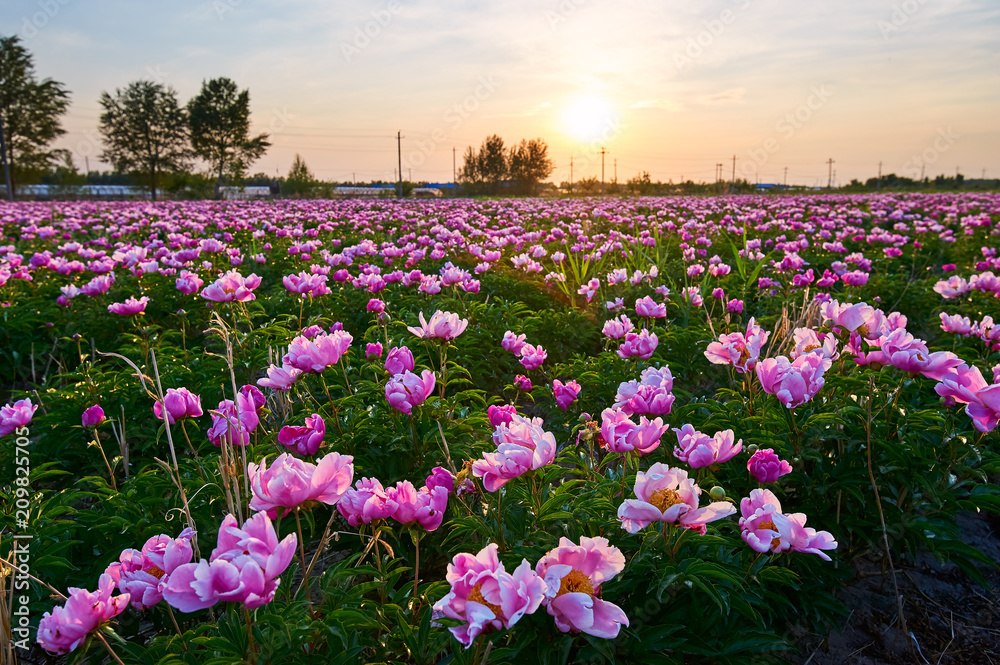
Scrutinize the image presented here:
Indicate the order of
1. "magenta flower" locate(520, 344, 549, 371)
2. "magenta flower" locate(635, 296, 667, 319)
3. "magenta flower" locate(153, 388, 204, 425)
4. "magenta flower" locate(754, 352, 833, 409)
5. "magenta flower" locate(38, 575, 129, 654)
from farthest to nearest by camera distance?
"magenta flower" locate(635, 296, 667, 319), "magenta flower" locate(520, 344, 549, 371), "magenta flower" locate(153, 388, 204, 425), "magenta flower" locate(754, 352, 833, 409), "magenta flower" locate(38, 575, 129, 654)

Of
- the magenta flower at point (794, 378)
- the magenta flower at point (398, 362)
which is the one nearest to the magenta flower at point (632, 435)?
the magenta flower at point (794, 378)

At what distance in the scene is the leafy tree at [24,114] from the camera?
33.8m

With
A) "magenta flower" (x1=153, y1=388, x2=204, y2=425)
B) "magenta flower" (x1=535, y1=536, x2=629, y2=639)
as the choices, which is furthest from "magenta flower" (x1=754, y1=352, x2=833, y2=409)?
"magenta flower" (x1=153, y1=388, x2=204, y2=425)

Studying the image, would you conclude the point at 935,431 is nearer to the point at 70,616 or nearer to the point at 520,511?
the point at 520,511

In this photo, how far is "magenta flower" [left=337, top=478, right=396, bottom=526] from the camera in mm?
1324

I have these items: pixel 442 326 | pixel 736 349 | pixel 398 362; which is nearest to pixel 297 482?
pixel 398 362

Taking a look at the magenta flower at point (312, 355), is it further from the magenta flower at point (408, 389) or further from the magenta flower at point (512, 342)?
the magenta flower at point (512, 342)

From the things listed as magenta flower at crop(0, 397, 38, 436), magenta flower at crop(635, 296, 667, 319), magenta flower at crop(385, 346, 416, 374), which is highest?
magenta flower at crop(635, 296, 667, 319)

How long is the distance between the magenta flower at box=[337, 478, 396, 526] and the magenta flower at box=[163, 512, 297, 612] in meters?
0.28

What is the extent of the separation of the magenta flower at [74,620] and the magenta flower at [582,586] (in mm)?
891

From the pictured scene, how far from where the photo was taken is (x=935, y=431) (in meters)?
1.93

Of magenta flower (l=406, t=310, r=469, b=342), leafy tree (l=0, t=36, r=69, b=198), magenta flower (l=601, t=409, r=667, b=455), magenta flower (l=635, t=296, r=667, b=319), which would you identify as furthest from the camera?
leafy tree (l=0, t=36, r=69, b=198)

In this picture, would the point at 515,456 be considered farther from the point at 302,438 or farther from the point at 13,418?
the point at 13,418

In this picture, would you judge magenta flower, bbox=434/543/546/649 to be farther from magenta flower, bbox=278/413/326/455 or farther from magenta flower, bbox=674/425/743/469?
magenta flower, bbox=278/413/326/455
